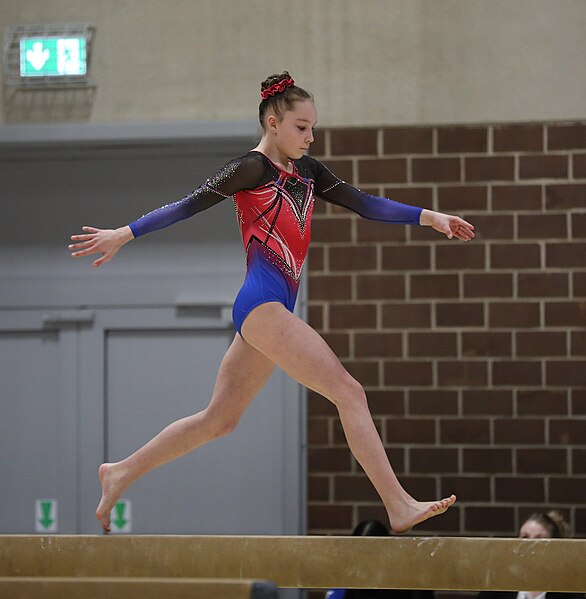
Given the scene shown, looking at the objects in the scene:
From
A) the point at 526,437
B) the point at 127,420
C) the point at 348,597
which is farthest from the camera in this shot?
the point at 127,420

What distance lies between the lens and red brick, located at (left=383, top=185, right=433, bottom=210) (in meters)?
5.65

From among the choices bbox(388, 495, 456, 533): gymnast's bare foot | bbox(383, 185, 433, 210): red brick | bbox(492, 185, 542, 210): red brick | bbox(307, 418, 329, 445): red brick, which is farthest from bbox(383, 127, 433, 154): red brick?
bbox(388, 495, 456, 533): gymnast's bare foot

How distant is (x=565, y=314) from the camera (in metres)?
5.58

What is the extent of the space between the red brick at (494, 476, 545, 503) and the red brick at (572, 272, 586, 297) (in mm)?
988

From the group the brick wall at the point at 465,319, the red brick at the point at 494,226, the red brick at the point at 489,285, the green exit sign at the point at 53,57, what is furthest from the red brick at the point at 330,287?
the green exit sign at the point at 53,57

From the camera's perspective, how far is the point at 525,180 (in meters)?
5.61

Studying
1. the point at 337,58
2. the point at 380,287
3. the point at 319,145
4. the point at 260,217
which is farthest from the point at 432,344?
the point at 260,217

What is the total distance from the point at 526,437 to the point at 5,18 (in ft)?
11.8

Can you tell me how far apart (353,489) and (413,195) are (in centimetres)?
158

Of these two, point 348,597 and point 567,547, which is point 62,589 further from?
point 348,597

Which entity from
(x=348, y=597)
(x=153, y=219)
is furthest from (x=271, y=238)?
(x=348, y=597)

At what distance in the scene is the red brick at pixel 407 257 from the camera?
18.5 feet

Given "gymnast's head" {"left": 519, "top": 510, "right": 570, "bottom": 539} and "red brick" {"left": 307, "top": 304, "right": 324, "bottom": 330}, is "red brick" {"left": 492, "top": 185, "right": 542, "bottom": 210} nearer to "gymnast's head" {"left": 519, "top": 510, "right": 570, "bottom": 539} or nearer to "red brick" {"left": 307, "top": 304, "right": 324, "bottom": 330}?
"red brick" {"left": 307, "top": 304, "right": 324, "bottom": 330}

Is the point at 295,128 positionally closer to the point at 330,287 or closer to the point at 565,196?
the point at 330,287
